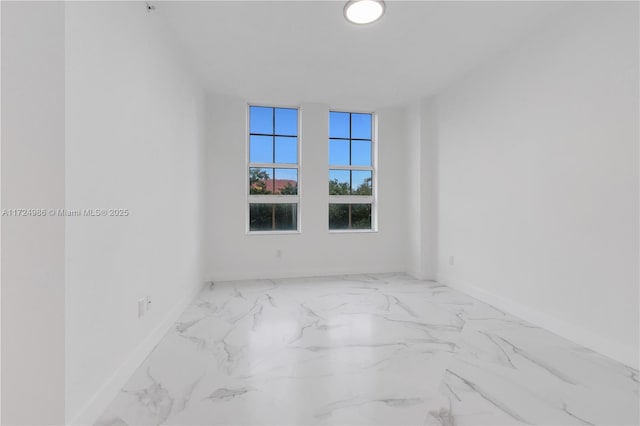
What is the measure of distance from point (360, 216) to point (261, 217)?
1589mm

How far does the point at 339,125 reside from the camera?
454 cm

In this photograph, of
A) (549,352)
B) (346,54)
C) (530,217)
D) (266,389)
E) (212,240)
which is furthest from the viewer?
(212,240)

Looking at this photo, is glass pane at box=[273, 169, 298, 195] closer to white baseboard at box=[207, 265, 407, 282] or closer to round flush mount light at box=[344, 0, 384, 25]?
white baseboard at box=[207, 265, 407, 282]

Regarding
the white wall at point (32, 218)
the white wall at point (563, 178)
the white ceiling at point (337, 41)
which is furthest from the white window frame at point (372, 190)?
the white wall at point (32, 218)

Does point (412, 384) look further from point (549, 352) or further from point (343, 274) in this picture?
point (343, 274)

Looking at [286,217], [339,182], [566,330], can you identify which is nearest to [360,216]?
[339,182]

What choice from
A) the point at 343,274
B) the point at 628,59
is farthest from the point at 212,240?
the point at 628,59

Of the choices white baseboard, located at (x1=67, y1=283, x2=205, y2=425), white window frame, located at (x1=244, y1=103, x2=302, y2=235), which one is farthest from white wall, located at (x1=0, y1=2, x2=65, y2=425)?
white window frame, located at (x1=244, y1=103, x2=302, y2=235)

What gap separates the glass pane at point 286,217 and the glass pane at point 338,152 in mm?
966

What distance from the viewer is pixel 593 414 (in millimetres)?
1386

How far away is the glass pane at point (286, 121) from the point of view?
171 inches

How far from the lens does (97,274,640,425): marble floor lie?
4.53 ft

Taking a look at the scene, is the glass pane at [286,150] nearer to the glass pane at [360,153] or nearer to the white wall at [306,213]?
→ the white wall at [306,213]

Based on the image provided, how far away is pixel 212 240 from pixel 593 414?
3923 mm
